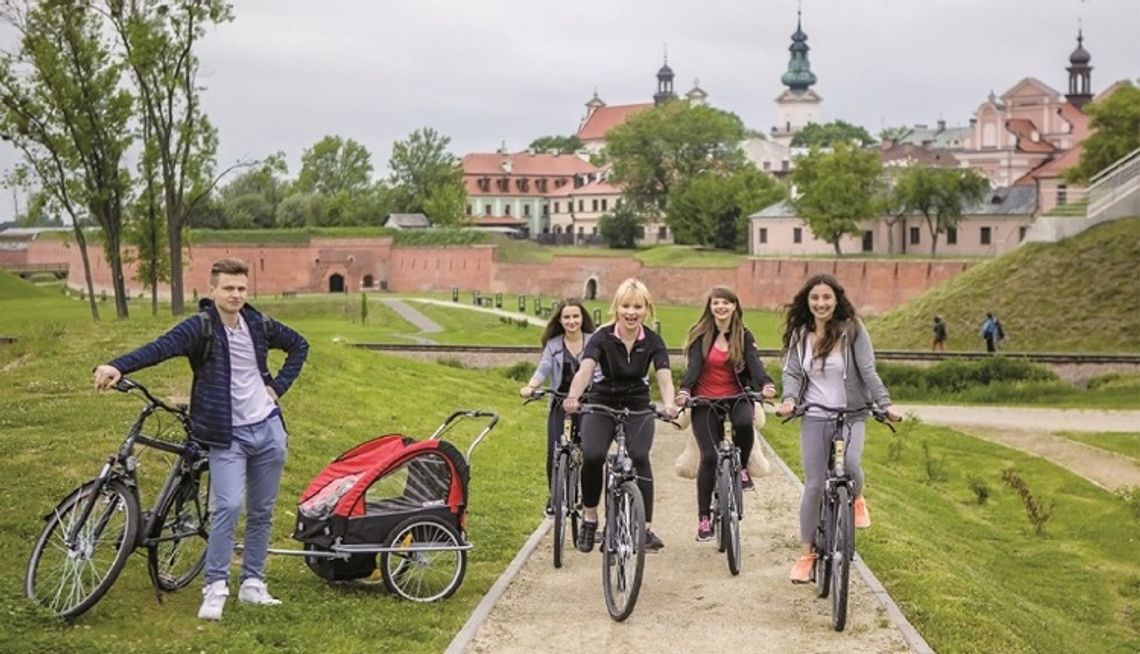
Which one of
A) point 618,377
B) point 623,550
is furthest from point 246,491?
point 618,377

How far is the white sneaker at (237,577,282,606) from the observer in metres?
8.24

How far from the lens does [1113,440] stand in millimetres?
23969

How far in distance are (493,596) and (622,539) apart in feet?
2.63

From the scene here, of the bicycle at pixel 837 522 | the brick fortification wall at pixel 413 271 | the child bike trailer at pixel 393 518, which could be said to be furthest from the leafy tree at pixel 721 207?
the child bike trailer at pixel 393 518

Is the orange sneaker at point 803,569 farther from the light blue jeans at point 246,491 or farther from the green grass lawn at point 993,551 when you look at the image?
the light blue jeans at point 246,491

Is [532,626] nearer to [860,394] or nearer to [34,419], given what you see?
[860,394]

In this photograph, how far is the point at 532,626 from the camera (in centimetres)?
827

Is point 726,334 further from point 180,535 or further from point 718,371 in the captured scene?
point 180,535

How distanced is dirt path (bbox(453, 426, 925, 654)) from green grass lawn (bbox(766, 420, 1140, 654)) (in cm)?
48

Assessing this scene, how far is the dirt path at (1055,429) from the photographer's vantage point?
20.8 m

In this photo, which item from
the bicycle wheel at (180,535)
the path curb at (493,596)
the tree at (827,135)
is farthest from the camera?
the tree at (827,135)

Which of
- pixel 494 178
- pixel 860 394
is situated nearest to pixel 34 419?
pixel 860 394

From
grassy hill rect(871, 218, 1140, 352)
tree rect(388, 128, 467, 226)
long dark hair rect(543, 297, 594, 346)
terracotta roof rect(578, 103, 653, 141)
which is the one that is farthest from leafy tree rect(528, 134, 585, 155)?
long dark hair rect(543, 297, 594, 346)

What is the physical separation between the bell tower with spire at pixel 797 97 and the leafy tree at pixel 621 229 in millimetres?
54342
